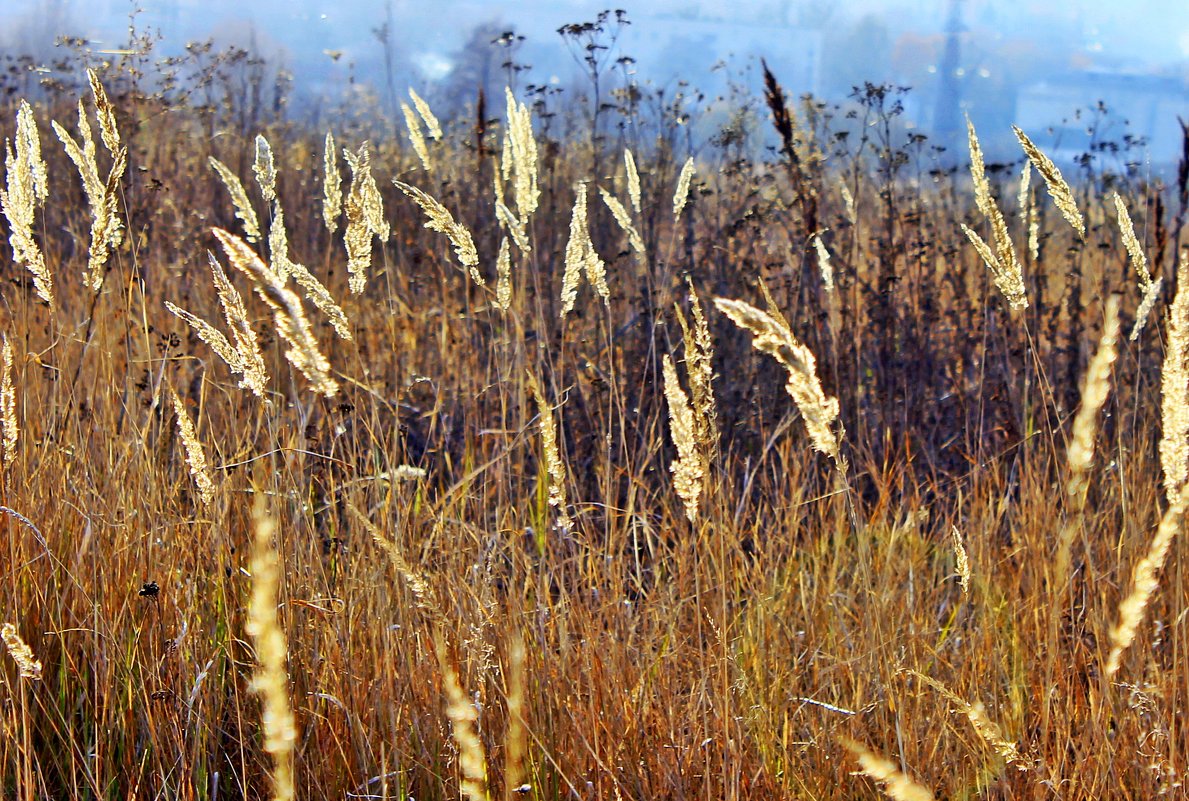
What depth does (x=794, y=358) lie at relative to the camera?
1.10 metres

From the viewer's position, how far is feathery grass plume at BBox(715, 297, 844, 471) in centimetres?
106

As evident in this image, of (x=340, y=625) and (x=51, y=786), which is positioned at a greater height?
(x=340, y=625)

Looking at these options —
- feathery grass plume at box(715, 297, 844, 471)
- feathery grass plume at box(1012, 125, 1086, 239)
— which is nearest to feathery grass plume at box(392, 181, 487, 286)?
feathery grass plume at box(715, 297, 844, 471)

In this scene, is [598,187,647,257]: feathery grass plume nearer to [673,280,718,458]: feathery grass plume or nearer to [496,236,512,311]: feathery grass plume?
[496,236,512,311]: feathery grass plume

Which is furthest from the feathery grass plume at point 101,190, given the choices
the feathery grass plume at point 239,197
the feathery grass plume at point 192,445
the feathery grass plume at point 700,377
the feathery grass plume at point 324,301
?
the feathery grass plume at point 700,377

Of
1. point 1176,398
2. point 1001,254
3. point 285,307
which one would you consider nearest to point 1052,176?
point 1001,254

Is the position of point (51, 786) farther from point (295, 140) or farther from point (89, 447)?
point (295, 140)

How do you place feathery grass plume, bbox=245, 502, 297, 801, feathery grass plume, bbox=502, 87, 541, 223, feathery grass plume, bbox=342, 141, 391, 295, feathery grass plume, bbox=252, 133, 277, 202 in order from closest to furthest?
feathery grass plume, bbox=245, 502, 297, 801 → feathery grass plume, bbox=342, 141, 391, 295 → feathery grass plume, bbox=252, 133, 277, 202 → feathery grass plume, bbox=502, 87, 541, 223

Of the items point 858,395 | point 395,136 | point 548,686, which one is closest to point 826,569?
point 858,395

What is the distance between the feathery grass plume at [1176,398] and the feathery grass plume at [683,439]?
19.5 inches

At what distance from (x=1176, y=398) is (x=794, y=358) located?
43cm

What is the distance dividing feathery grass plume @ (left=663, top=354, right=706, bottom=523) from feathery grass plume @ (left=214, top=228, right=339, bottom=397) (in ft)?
1.20

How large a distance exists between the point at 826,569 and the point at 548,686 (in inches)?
43.6

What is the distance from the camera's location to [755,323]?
1.07m
